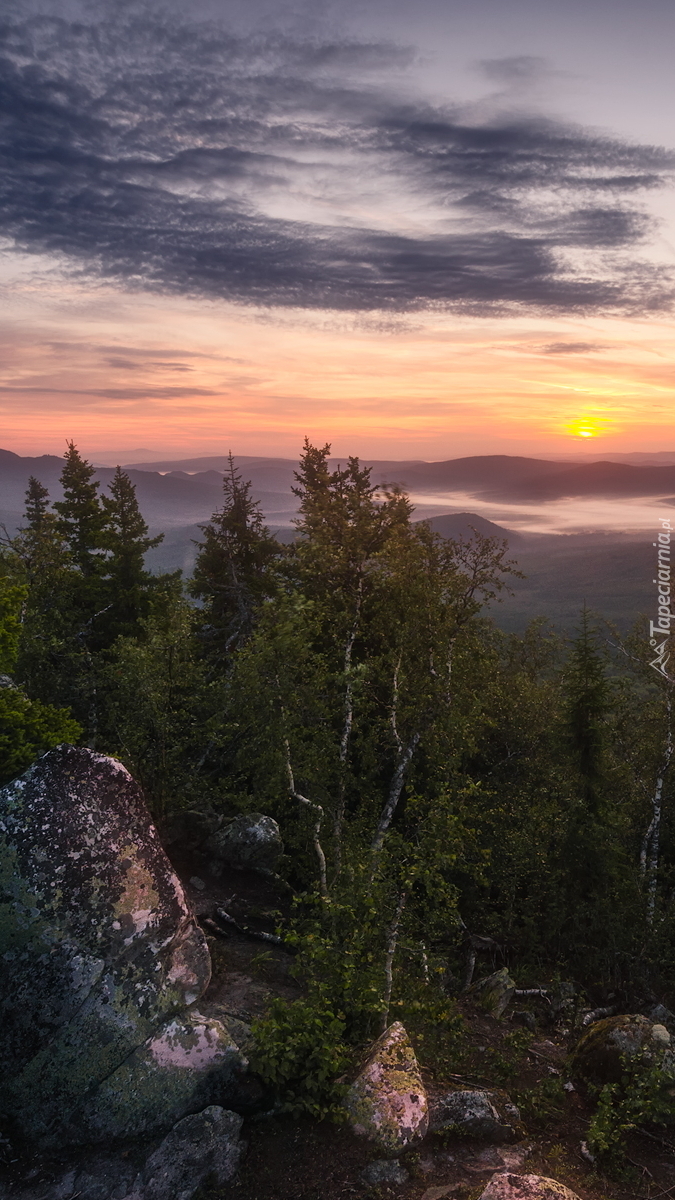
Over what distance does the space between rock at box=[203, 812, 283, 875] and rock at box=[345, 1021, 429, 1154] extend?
10.4 meters

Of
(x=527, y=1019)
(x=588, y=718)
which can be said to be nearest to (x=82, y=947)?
(x=527, y=1019)

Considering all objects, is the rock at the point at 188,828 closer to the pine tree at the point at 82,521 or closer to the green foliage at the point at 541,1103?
the green foliage at the point at 541,1103

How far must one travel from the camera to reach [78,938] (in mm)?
12227

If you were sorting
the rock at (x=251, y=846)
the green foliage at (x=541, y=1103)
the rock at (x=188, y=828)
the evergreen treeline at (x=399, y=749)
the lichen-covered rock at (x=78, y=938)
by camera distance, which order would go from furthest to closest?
the rock at (x=188, y=828)
the rock at (x=251, y=846)
the evergreen treeline at (x=399, y=749)
the green foliage at (x=541, y=1103)
the lichen-covered rock at (x=78, y=938)

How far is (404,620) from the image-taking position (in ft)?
81.7

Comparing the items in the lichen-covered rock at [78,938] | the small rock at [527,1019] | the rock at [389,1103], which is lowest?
the small rock at [527,1019]

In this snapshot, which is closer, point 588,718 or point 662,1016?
point 662,1016

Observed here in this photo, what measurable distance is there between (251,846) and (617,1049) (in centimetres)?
1185

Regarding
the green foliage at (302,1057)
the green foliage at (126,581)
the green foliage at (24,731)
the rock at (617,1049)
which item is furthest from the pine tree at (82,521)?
the rock at (617,1049)

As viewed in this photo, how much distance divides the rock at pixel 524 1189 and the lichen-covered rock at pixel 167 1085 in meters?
4.44

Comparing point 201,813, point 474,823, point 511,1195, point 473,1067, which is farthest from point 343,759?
point 511,1195

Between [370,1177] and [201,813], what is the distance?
14478mm

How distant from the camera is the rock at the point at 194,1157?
9969 millimetres

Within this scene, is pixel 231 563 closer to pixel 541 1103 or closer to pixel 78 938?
pixel 78 938
